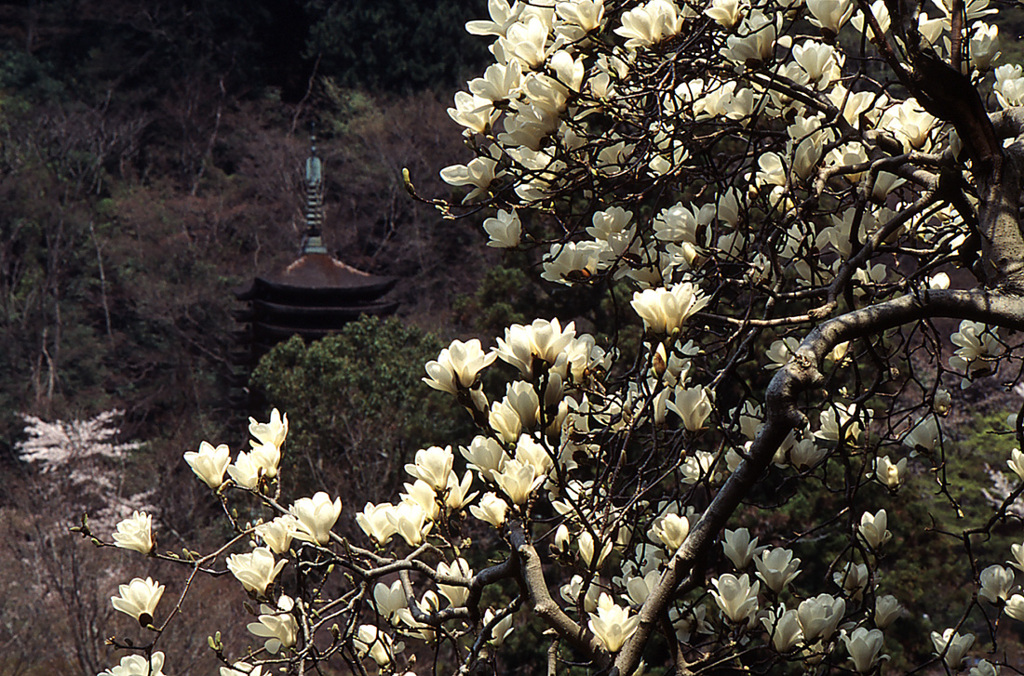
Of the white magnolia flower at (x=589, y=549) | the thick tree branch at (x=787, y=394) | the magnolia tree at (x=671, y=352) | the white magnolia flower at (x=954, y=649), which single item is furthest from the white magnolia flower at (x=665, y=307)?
the white magnolia flower at (x=954, y=649)

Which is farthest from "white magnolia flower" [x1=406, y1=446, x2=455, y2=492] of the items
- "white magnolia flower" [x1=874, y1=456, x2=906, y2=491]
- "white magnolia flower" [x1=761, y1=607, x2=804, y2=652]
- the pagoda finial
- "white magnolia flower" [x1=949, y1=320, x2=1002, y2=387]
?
the pagoda finial

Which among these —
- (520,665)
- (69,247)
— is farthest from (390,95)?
(520,665)

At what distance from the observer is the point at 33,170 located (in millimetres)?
14352

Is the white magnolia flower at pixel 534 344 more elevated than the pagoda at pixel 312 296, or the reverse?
the white magnolia flower at pixel 534 344

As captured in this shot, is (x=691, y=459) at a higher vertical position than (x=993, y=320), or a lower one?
lower

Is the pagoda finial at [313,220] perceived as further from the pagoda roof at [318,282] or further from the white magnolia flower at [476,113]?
the white magnolia flower at [476,113]

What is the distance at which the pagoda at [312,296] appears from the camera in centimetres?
1048

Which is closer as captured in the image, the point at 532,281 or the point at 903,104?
the point at 903,104

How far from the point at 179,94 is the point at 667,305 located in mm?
17341

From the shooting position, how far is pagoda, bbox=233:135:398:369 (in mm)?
10484

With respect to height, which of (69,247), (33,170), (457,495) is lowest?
(69,247)

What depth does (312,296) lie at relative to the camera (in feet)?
34.8

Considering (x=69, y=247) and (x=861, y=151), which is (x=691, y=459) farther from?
(x=69, y=247)

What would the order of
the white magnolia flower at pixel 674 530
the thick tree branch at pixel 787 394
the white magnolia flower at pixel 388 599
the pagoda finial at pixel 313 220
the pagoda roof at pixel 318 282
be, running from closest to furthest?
1. the thick tree branch at pixel 787 394
2. the white magnolia flower at pixel 674 530
3. the white magnolia flower at pixel 388 599
4. the pagoda roof at pixel 318 282
5. the pagoda finial at pixel 313 220
